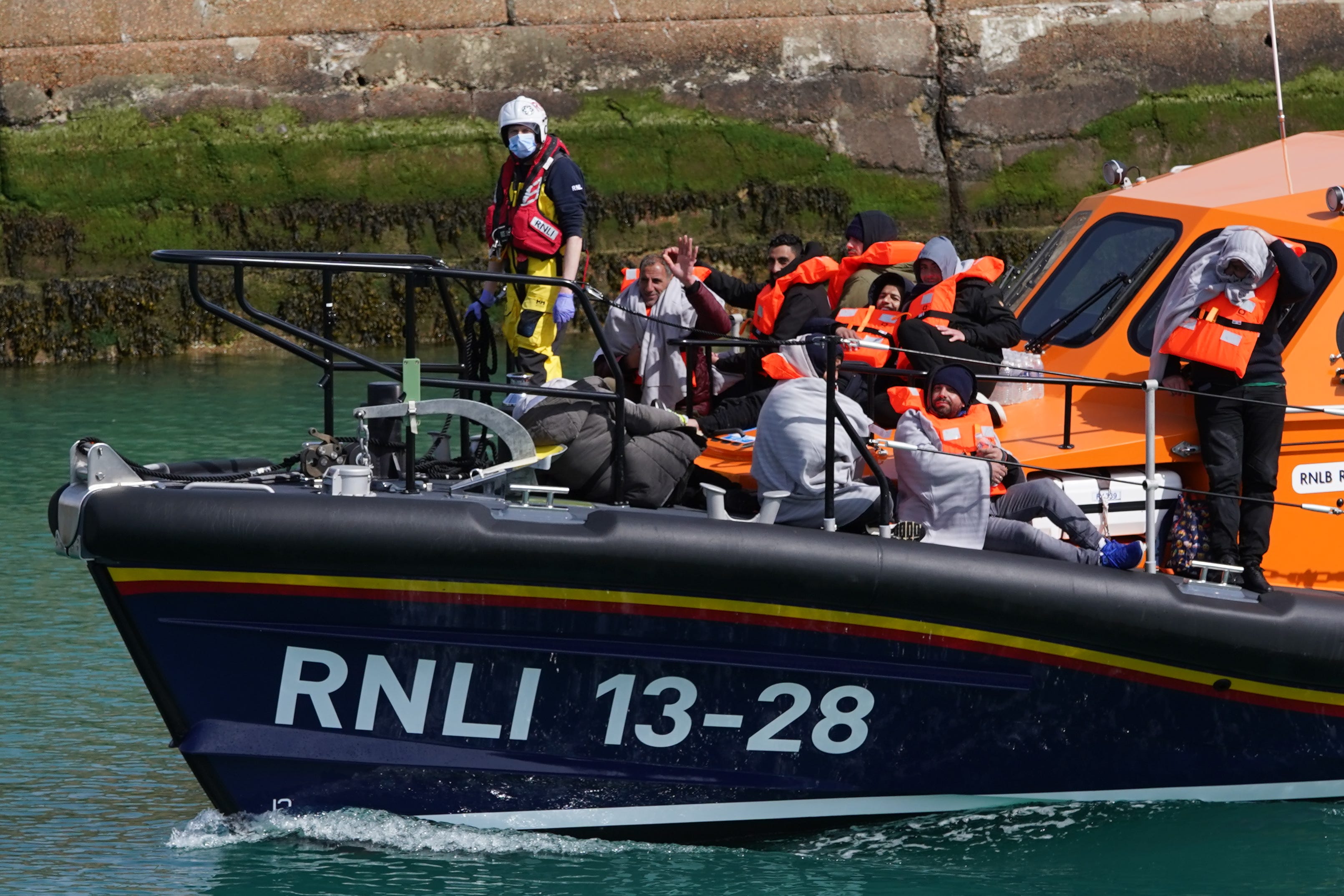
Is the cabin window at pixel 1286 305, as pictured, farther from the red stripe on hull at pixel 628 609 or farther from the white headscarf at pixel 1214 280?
the red stripe on hull at pixel 628 609

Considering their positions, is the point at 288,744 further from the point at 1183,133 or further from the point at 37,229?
the point at 1183,133

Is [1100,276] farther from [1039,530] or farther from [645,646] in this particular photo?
[645,646]

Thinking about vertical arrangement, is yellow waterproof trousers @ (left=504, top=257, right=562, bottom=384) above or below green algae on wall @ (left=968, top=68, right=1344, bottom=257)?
below

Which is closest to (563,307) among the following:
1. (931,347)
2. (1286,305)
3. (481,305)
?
(481,305)

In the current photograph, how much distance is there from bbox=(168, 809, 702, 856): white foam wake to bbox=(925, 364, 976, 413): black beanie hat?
1638mm

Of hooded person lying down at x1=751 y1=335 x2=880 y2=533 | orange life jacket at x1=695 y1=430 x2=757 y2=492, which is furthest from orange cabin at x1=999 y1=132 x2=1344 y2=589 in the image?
orange life jacket at x1=695 y1=430 x2=757 y2=492

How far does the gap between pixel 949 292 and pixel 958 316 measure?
0.32 feet

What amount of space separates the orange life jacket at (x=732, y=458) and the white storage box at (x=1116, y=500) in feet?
3.01

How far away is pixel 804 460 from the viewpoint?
193 inches

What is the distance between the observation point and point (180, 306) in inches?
519

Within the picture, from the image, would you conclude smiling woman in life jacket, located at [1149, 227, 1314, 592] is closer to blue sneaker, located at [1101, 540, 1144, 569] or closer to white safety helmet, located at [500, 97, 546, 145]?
blue sneaker, located at [1101, 540, 1144, 569]

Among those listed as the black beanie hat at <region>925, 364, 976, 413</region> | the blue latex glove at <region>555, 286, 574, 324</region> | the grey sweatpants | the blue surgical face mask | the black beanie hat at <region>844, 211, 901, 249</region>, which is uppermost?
the blue surgical face mask

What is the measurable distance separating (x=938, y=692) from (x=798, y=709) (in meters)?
0.40

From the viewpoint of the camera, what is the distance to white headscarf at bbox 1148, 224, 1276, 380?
5047 mm
